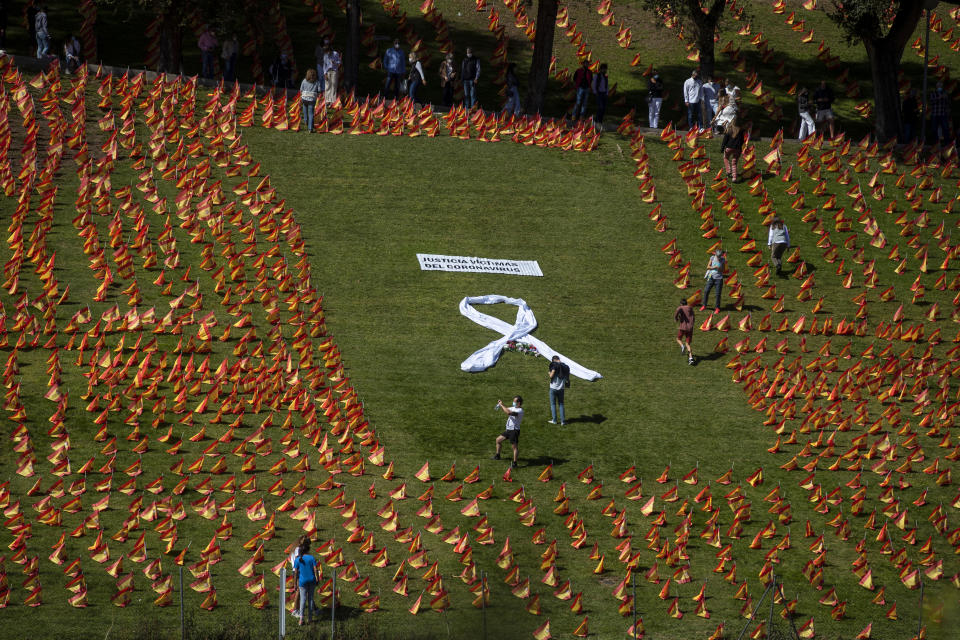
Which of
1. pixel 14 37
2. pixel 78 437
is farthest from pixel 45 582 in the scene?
pixel 14 37

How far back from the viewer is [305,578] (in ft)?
78.0

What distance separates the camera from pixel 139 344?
3372 cm

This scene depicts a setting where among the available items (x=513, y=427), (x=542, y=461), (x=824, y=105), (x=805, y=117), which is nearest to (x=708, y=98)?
(x=805, y=117)

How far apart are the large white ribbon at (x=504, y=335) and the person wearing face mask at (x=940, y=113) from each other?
21618mm

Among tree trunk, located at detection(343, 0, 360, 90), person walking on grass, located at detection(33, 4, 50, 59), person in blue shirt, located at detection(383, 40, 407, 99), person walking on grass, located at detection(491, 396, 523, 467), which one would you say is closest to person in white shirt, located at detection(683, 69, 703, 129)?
person in blue shirt, located at detection(383, 40, 407, 99)

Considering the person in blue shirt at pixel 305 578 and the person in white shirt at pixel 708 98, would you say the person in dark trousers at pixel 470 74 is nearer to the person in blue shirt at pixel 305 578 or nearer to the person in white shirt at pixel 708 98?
the person in white shirt at pixel 708 98

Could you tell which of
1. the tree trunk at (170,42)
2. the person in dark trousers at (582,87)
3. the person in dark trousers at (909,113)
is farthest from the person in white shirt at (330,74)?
the person in dark trousers at (909,113)

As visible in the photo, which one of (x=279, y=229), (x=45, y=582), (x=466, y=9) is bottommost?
(x=45, y=582)

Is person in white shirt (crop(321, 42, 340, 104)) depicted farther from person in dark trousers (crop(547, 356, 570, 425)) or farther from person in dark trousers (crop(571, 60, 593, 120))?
person in dark trousers (crop(547, 356, 570, 425))

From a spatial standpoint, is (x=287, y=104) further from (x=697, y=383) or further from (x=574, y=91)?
(x=697, y=383)

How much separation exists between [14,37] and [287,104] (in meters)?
13.1

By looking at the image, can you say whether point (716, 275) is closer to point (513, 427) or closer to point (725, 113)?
point (725, 113)

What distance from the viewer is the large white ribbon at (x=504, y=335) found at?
3519 centimetres

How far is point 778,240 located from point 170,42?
23941mm
